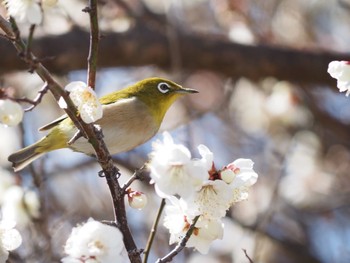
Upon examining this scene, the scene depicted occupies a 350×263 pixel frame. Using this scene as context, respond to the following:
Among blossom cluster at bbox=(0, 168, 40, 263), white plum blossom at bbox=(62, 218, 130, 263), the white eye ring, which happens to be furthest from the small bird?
white plum blossom at bbox=(62, 218, 130, 263)

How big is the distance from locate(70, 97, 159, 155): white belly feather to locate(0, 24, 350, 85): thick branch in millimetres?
2208

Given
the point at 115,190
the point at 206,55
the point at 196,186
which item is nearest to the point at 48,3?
the point at 115,190

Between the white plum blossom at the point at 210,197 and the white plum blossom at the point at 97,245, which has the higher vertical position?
the white plum blossom at the point at 210,197

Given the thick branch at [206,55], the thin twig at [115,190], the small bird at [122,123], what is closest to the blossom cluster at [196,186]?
the thin twig at [115,190]

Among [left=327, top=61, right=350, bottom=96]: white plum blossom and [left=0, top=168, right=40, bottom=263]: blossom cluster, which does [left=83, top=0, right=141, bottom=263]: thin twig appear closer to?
[left=327, top=61, right=350, bottom=96]: white plum blossom

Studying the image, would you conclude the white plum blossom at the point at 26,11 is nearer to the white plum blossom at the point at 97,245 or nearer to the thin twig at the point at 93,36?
the thin twig at the point at 93,36

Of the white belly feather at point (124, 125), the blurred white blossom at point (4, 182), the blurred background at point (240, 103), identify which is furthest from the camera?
the blurred background at point (240, 103)

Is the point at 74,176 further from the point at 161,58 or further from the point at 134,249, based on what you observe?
the point at 134,249

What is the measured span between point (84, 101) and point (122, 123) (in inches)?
53.9

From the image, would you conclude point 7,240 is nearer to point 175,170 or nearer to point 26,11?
point 175,170

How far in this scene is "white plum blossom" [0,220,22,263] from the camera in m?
2.23

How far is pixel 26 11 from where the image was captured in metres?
1.91

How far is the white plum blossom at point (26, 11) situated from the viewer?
74.6 inches

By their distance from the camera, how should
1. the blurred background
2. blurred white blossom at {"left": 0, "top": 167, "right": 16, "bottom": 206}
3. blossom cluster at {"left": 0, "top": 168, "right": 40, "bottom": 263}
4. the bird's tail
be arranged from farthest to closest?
the blurred background → blurred white blossom at {"left": 0, "top": 167, "right": 16, "bottom": 206} → blossom cluster at {"left": 0, "top": 168, "right": 40, "bottom": 263} → the bird's tail
